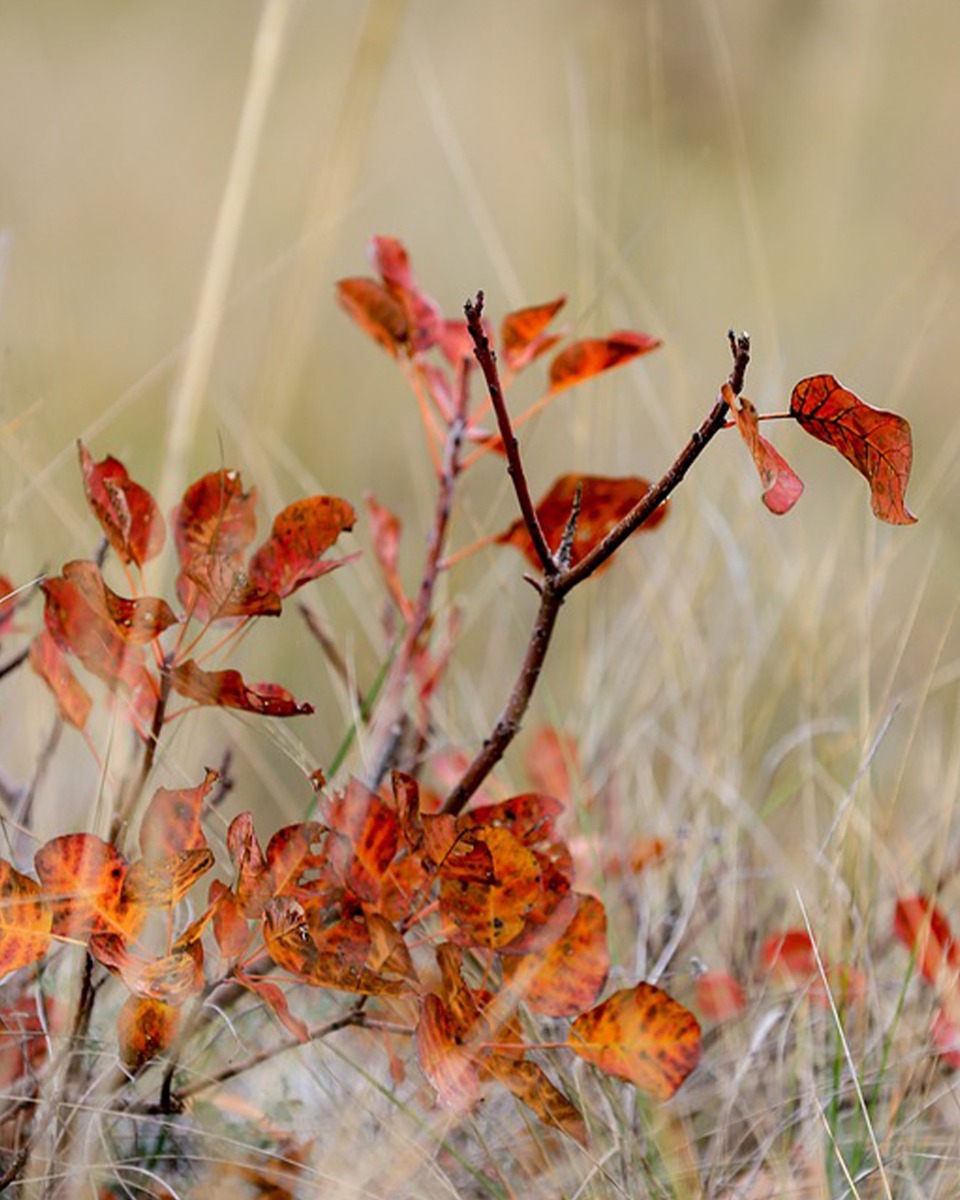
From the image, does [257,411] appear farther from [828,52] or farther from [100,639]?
[828,52]

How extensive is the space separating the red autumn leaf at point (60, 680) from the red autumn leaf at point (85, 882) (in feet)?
0.32

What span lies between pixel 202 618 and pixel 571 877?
18 cm

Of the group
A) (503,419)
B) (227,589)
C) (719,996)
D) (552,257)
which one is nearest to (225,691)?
(227,589)

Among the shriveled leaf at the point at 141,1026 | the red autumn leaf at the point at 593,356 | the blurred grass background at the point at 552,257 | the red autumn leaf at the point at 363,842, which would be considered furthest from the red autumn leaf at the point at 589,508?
the blurred grass background at the point at 552,257

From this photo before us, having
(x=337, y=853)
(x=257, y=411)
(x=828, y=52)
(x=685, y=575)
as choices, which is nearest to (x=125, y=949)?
(x=337, y=853)

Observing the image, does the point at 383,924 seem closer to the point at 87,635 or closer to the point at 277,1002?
the point at 277,1002

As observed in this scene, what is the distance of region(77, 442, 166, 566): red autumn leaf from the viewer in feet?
1.85

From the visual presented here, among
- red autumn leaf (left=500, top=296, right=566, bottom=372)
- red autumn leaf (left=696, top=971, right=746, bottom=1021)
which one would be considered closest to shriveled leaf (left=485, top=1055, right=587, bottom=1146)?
red autumn leaf (left=696, top=971, right=746, bottom=1021)

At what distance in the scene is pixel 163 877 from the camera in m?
0.53

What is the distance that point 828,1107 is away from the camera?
686mm

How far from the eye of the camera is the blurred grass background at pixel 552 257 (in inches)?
52.7

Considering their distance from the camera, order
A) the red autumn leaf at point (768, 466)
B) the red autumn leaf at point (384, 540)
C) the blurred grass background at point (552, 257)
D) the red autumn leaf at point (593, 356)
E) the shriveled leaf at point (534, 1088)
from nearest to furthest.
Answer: the red autumn leaf at point (768, 466) < the shriveled leaf at point (534, 1088) < the red autumn leaf at point (593, 356) < the red autumn leaf at point (384, 540) < the blurred grass background at point (552, 257)

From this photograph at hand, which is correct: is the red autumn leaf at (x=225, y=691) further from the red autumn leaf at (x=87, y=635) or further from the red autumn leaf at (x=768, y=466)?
the red autumn leaf at (x=768, y=466)

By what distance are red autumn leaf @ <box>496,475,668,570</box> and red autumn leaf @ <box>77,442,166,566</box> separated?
178 mm
